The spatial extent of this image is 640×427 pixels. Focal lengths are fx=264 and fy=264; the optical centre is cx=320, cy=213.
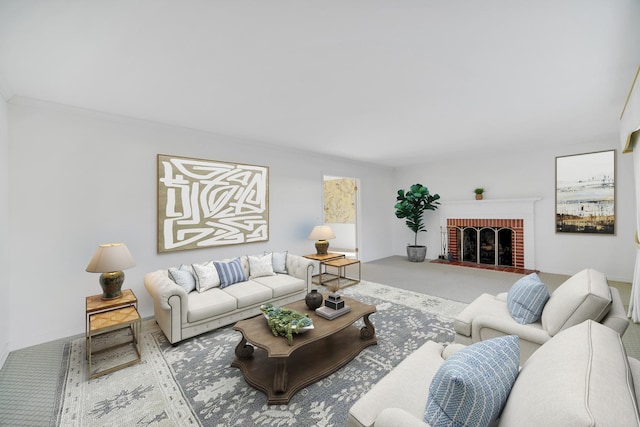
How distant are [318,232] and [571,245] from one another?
4894mm

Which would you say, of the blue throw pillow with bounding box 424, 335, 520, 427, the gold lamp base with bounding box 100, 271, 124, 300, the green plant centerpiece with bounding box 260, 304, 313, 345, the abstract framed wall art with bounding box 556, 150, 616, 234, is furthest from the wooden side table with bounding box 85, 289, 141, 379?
the abstract framed wall art with bounding box 556, 150, 616, 234

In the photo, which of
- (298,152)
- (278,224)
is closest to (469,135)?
(298,152)

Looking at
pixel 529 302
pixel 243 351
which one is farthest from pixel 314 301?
pixel 529 302

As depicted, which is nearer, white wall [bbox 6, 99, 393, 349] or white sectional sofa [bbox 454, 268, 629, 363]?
white sectional sofa [bbox 454, 268, 629, 363]

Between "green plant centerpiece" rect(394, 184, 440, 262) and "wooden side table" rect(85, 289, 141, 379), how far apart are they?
5.78 m

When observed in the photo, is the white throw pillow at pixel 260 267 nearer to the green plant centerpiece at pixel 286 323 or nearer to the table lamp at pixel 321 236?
the table lamp at pixel 321 236

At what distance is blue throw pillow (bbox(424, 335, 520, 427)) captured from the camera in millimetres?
931

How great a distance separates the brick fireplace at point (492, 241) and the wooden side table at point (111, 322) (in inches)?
256

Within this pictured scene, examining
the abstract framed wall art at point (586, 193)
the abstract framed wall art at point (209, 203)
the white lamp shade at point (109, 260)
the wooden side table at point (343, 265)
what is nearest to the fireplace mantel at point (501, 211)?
the abstract framed wall art at point (586, 193)

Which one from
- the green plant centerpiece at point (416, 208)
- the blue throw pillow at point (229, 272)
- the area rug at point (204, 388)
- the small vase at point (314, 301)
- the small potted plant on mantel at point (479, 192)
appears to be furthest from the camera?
the green plant centerpiece at point (416, 208)

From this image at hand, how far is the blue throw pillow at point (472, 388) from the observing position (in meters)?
0.93

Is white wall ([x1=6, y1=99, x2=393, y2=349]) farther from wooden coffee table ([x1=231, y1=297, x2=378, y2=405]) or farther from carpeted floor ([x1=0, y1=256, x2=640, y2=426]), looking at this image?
wooden coffee table ([x1=231, y1=297, x2=378, y2=405])

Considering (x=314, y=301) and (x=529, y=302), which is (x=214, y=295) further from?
(x=529, y=302)

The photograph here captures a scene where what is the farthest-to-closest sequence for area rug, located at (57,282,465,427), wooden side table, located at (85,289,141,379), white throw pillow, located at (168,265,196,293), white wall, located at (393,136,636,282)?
white wall, located at (393,136,636,282), white throw pillow, located at (168,265,196,293), wooden side table, located at (85,289,141,379), area rug, located at (57,282,465,427)
